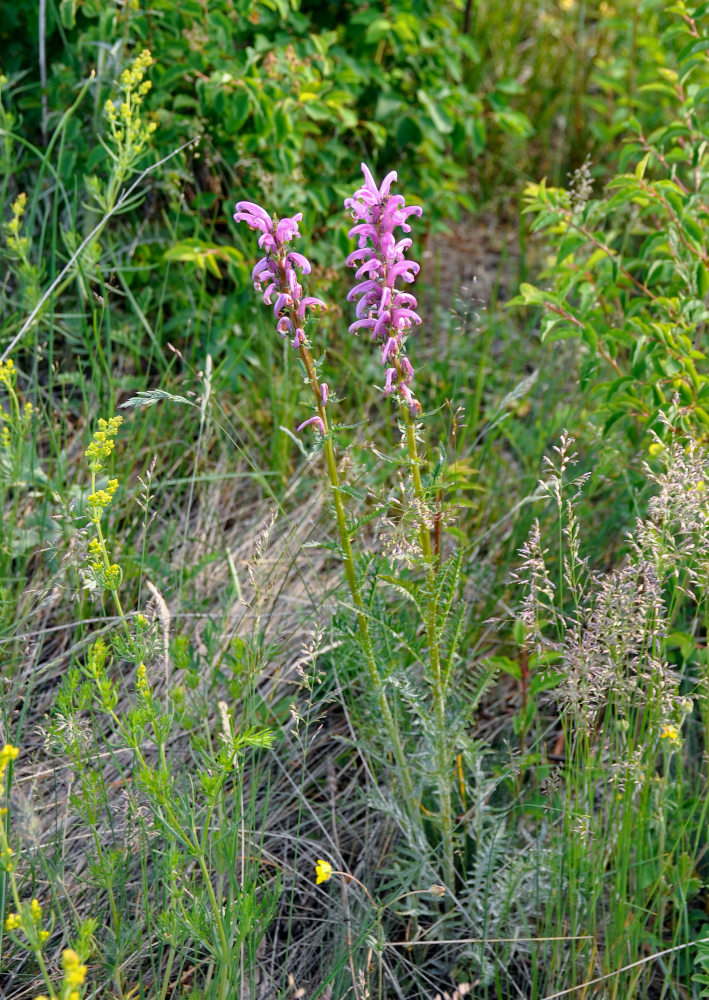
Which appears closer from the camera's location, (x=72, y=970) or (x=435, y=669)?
(x=72, y=970)

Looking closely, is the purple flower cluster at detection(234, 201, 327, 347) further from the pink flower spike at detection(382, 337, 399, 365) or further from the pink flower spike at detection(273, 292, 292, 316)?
the pink flower spike at detection(382, 337, 399, 365)

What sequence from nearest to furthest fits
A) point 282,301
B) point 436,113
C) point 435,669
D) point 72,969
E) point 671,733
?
point 72,969 < point 282,301 < point 671,733 < point 435,669 < point 436,113

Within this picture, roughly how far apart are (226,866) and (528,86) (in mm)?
3826

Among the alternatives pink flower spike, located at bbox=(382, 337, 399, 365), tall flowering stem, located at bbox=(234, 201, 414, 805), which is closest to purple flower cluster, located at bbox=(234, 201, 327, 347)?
tall flowering stem, located at bbox=(234, 201, 414, 805)

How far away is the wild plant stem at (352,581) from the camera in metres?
1.57

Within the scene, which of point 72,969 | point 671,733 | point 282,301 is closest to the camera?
point 72,969

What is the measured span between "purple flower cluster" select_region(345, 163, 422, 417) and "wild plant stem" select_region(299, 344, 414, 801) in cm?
12

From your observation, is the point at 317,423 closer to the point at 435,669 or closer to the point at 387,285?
the point at 387,285

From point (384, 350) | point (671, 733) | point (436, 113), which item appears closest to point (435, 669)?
point (671, 733)

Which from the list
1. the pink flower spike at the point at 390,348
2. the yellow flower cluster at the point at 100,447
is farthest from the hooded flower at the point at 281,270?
the yellow flower cluster at the point at 100,447

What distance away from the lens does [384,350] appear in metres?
1.51

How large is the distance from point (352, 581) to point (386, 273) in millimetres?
540

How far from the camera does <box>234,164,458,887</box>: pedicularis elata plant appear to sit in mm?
1479

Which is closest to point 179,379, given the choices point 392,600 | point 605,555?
point 392,600
